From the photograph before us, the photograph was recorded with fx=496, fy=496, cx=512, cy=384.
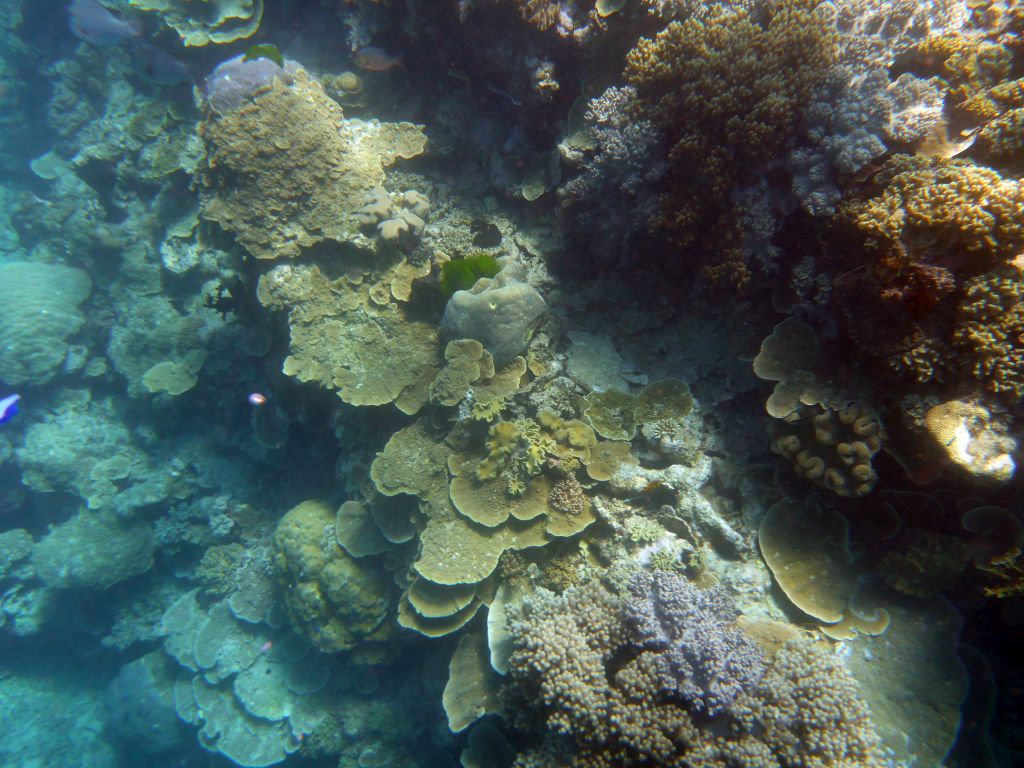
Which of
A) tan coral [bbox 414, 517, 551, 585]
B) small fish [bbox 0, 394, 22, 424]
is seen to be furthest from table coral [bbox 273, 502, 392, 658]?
small fish [bbox 0, 394, 22, 424]

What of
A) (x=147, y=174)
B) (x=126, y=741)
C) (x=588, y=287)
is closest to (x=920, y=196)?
(x=588, y=287)

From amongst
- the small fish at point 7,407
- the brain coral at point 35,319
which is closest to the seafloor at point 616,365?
the small fish at point 7,407

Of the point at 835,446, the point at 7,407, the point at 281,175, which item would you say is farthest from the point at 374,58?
the point at 7,407

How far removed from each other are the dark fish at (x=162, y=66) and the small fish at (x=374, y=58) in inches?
135

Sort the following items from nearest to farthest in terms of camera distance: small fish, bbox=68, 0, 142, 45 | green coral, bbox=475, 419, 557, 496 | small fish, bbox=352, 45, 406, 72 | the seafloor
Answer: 1. the seafloor
2. green coral, bbox=475, 419, 557, 496
3. small fish, bbox=352, 45, 406, 72
4. small fish, bbox=68, 0, 142, 45

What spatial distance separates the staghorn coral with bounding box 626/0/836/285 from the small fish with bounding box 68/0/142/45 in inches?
346

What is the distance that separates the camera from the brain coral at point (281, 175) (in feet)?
17.4

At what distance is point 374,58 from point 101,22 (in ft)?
19.6

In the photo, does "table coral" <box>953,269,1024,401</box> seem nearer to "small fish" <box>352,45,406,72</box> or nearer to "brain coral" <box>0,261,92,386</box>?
"small fish" <box>352,45,406,72</box>

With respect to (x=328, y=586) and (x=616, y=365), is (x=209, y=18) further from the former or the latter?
(x=328, y=586)

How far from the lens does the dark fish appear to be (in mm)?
7309

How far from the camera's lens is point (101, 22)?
815cm

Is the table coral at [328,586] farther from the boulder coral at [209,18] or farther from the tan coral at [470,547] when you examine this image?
the boulder coral at [209,18]

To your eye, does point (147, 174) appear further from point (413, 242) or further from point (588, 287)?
point (588, 287)
